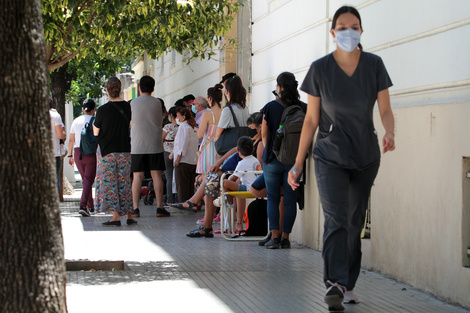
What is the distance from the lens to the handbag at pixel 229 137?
1216cm

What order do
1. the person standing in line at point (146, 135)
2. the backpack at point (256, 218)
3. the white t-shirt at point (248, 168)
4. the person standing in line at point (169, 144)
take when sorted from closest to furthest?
1. the backpack at point (256, 218)
2. the white t-shirt at point (248, 168)
3. the person standing in line at point (146, 135)
4. the person standing in line at point (169, 144)

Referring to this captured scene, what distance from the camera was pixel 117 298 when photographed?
6.63m

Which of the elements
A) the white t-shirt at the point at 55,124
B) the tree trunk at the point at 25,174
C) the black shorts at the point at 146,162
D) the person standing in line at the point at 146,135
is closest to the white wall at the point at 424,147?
the tree trunk at the point at 25,174

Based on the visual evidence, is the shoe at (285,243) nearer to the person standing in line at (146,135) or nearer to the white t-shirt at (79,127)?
the person standing in line at (146,135)

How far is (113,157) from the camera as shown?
12.8 metres

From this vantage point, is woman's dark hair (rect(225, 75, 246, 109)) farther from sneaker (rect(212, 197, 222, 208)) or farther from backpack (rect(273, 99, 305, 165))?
backpack (rect(273, 99, 305, 165))

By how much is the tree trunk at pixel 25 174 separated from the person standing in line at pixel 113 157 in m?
8.63

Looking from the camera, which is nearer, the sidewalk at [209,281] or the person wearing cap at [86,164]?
the sidewalk at [209,281]

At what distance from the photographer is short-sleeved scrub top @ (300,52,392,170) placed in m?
6.12

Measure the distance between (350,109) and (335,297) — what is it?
1284 millimetres

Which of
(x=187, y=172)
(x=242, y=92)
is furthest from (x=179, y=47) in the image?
(x=242, y=92)

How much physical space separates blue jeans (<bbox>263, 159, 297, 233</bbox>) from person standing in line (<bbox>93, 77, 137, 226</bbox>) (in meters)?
3.44

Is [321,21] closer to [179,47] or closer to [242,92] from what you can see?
[242,92]

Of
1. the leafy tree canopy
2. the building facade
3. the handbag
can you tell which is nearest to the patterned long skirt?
the handbag
